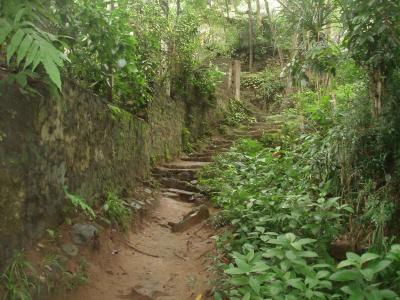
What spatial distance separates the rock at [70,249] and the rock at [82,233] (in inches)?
3.5

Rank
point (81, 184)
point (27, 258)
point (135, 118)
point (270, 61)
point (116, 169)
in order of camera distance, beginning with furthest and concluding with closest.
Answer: point (270, 61) < point (135, 118) < point (116, 169) < point (81, 184) < point (27, 258)

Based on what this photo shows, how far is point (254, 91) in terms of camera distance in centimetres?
1616

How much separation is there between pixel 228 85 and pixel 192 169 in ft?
24.4

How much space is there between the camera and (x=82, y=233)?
3.64 m

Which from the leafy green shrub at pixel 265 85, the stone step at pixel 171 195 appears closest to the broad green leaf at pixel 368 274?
the stone step at pixel 171 195

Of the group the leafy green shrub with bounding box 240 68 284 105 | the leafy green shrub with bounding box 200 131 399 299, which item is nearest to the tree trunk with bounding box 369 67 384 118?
the leafy green shrub with bounding box 200 131 399 299

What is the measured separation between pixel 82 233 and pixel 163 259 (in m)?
0.99

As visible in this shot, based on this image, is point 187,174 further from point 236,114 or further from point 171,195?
point 236,114

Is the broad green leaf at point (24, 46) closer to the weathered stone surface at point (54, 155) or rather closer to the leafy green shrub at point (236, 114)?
the weathered stone surface at point (54, 155)

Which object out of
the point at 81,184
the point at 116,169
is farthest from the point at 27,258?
the point at 116,169

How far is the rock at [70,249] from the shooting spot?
3334mm

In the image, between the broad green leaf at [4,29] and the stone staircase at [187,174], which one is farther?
the stone staircase at [187,174]

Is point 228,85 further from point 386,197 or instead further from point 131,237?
point 386,197

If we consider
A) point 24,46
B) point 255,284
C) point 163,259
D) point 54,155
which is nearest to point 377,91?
point 255,284
